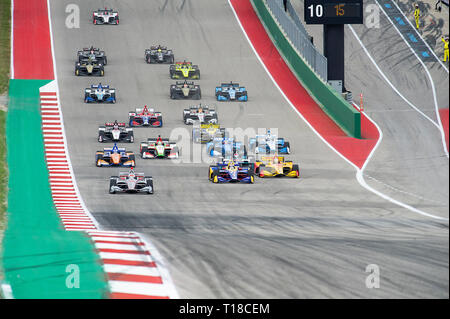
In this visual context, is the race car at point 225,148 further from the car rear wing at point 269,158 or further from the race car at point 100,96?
the race car at point 100,96

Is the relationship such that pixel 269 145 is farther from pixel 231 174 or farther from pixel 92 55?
pixel 92 55

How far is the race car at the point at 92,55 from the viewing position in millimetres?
46500

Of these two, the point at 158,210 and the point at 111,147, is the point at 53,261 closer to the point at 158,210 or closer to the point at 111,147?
the point at 158,210

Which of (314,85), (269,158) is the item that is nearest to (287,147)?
(269,158)

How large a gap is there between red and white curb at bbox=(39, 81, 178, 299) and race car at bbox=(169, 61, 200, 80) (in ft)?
48.9

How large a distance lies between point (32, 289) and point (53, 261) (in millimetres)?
1848

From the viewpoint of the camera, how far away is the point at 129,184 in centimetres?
2717

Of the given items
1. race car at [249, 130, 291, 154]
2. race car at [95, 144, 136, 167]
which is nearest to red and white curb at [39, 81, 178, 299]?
race car at [95, 144, 136, 167]

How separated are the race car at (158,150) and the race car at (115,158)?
1.28 metres

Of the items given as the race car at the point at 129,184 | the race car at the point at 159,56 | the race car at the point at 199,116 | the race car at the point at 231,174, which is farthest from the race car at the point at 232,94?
the race car at the point at 129,184

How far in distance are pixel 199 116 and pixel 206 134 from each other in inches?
91.2

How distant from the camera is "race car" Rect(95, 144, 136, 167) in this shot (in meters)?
31.4

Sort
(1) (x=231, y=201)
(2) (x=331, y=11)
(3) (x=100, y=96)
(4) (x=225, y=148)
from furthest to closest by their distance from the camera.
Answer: (3) (x=100, y=96) → (2) (x=331, y=11) → (4) (x=225, y=148) → (1) (x=231, y=201)

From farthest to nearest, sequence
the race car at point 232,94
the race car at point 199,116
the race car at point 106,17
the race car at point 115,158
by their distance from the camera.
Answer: the race car at point 106,17 < the race car at point 232,94 < the race car at point 199,116 < the race car at point 115,158
